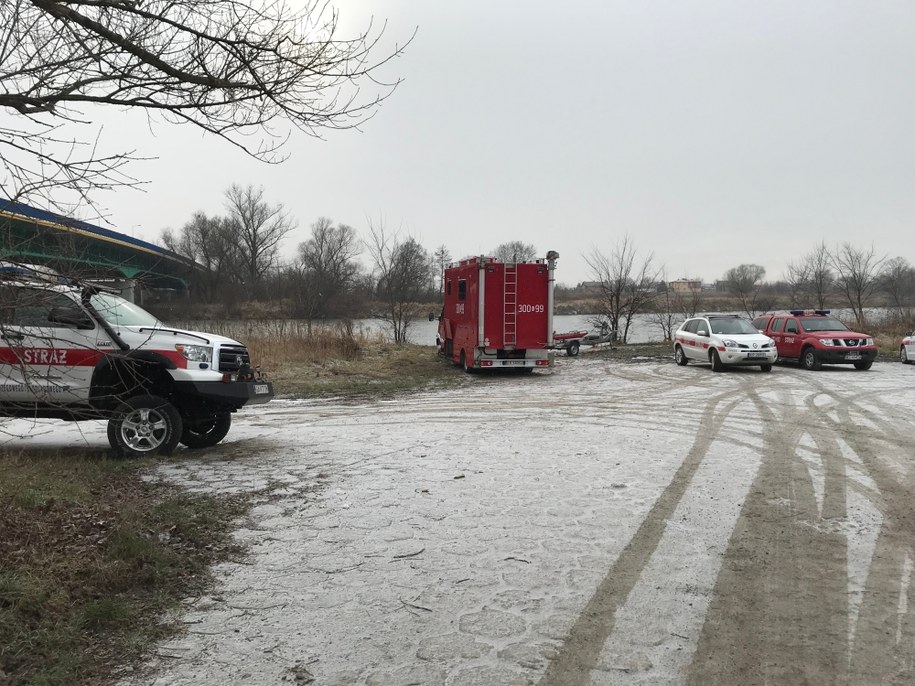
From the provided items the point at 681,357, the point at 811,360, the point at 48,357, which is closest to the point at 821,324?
the point at 811,360

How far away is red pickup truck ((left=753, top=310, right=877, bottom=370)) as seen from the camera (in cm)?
1895

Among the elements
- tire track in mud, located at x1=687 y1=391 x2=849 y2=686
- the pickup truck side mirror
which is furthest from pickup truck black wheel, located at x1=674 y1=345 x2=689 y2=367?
the pickup truck side mirror

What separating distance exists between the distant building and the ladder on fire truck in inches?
896

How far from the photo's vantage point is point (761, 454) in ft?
26.5

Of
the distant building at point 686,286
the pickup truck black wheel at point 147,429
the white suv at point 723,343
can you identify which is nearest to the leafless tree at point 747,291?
the distant building at point 686,286

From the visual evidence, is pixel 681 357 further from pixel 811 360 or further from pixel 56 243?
pixel 56 243

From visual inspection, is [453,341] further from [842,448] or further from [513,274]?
[842,448]

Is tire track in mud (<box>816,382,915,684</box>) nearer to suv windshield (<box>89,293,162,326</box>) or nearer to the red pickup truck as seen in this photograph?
suv windshield (<box>89,293,162,326</box>)

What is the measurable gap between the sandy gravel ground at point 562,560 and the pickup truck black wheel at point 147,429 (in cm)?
35

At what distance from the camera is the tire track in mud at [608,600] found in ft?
10.6

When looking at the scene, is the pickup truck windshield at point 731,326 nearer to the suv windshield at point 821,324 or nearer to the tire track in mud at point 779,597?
the suv windshield at point 821,324

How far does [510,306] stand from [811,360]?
29.8ft

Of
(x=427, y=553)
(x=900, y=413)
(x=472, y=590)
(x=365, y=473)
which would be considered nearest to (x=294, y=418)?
(x=365, y=473)

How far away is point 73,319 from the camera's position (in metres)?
6.62
